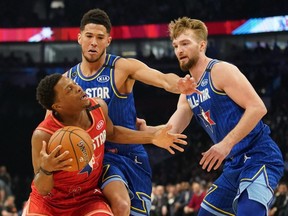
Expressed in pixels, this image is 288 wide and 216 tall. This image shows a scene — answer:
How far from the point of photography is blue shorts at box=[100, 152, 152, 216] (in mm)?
5275

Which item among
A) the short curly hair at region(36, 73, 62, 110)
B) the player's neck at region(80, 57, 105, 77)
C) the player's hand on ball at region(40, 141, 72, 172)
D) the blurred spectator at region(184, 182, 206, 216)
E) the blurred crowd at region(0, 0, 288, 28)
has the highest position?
the blurred crowd at region(0, 0, 288, 28)

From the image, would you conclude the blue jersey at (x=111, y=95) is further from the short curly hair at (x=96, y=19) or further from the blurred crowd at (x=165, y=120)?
the blurred crowd at (x=165, y=120)

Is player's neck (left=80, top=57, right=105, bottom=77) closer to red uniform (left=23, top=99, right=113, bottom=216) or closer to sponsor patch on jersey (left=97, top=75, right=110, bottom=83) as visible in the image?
sponsor patch on jersey (left=97, top=75, right=110, bottom=83)

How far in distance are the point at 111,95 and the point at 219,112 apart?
0.91 metres

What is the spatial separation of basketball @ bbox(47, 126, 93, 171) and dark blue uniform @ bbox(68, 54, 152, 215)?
701 millimetres

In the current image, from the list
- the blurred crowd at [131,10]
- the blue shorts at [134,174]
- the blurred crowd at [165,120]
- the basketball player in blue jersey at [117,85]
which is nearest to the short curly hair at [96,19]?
the basketball player in blue jersey at [117,85]

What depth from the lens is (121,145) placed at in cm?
543

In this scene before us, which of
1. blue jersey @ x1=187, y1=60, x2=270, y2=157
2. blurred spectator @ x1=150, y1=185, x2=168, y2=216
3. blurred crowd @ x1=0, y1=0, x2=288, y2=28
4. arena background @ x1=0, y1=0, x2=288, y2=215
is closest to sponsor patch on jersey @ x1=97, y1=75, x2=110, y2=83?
blue jersey @ x1=187, y1=60, x2=270, y2=157

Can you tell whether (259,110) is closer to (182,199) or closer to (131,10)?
(182,199)

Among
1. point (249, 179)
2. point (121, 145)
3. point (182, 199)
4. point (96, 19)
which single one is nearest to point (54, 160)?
point (121, 145)

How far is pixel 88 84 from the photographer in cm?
545

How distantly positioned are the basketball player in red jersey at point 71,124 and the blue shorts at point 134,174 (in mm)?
243

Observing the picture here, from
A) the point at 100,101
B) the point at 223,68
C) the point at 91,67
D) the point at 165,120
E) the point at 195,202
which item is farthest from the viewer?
the point at 165,120

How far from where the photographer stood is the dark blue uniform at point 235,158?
5.18 m
